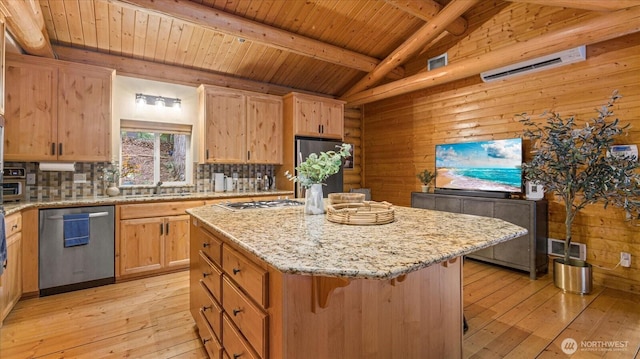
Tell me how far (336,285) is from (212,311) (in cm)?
109

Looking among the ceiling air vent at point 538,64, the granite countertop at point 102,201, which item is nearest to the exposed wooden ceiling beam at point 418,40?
the ceiling air vent at point 538,64

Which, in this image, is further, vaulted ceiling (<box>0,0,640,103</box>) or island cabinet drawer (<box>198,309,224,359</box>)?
vaulted ceiling (<box>0,0,640,103</box>)

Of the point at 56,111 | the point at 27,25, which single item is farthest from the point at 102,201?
the point at 27,25

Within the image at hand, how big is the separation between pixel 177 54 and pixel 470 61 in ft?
12.8

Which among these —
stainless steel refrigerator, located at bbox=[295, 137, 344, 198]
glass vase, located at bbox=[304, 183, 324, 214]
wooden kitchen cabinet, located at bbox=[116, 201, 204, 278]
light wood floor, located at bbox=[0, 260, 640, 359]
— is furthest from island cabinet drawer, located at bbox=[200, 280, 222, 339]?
stainless steel refrigerator, located at bbox=[295, 137, 344, 198]

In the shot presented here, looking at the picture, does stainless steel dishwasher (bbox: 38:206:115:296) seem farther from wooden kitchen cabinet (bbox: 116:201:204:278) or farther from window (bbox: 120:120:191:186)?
window (bbox: 120:120:191:186)

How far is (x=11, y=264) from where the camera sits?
2.55 metres

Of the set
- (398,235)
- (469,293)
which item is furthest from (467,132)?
(398,235)

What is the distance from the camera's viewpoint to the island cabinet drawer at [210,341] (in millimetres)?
1670

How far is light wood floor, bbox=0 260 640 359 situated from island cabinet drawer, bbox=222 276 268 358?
2.67ft

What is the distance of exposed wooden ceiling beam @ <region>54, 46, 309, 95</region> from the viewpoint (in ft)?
12.0

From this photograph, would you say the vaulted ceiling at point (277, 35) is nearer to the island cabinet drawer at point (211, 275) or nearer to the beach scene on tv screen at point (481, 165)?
the beach scene on tv screen at point (481, 165)

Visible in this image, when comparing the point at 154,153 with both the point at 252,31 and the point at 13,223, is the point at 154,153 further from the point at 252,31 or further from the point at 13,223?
the point at 252,31

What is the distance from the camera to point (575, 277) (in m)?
2.96
